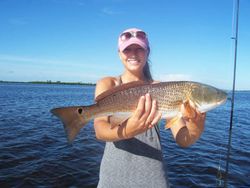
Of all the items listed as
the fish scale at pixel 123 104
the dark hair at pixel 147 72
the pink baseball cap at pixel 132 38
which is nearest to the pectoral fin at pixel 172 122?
the fish scale at pixel 123 104

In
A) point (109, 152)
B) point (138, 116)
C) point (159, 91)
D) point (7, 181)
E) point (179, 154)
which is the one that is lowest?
point (7, 181)

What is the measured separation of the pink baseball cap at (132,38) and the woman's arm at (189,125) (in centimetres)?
103

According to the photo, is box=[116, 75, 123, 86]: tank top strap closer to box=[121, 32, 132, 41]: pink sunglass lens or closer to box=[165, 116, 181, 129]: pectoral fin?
box=[121, 32, 132, 41]: pink sunglass lens

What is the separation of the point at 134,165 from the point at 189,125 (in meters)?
0.93

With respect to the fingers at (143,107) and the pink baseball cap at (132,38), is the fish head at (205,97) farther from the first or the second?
the pink baseball cap at (132,38)

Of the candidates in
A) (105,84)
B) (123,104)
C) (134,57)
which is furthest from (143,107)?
(134,57)

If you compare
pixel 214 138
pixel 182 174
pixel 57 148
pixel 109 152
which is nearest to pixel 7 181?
pixel 57 148

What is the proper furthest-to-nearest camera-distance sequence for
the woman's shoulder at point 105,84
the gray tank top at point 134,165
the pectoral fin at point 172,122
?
the woman's shoulder at point 105,84 → the pectoral fin at point 172,122 → the gray tank top at point 134,165

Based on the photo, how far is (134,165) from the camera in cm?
340

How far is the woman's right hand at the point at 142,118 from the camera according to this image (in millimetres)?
3268

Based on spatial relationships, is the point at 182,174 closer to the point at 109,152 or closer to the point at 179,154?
the point at 179,154

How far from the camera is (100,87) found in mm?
3770

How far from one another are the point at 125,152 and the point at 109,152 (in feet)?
0.74

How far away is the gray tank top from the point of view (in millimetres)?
3373
